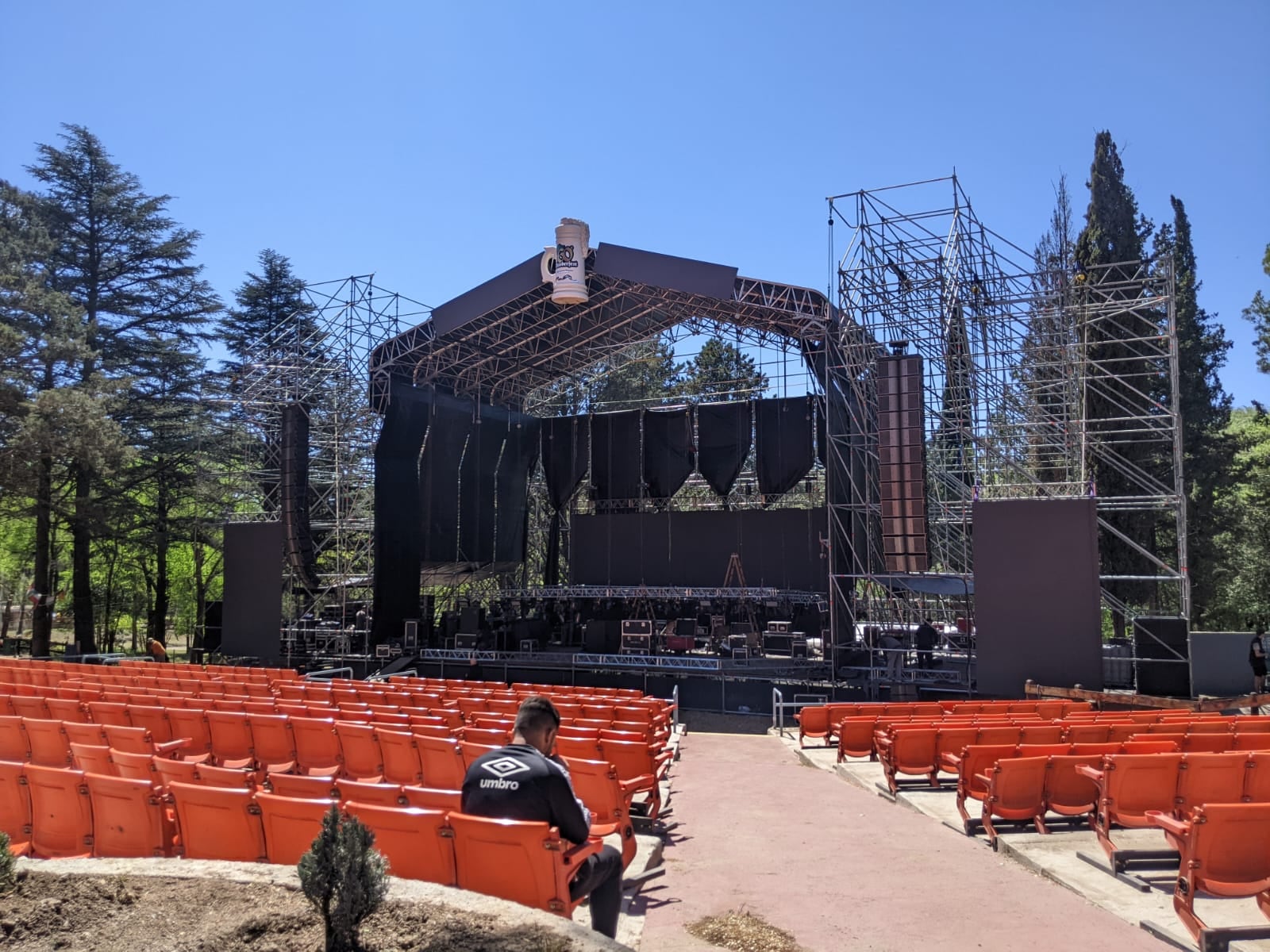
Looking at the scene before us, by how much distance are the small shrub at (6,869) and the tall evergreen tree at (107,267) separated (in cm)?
2384

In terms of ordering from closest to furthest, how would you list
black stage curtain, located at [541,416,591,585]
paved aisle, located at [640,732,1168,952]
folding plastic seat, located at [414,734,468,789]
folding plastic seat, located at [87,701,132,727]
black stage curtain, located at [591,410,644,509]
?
paved aisle, located at [640,732,1168,952] → folding plastic seat, located at [414,734,468,789] → folding plastic seat, located at [87,701,132,727] → black stage curtain, located at [591,410,644,509] → black stage curtain, located at [541,416,591,585]

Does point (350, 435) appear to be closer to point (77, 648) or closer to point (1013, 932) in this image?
point (77, 648)

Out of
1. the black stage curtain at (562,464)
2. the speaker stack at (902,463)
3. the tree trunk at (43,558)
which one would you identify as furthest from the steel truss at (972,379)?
the tree trunk at (43,558)

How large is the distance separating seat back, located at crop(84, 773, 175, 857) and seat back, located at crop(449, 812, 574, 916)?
65.1 inches

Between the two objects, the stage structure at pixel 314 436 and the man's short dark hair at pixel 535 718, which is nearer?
the man's short dark hair at pixel 535 718

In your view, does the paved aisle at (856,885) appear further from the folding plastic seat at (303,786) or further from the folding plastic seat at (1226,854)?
the folding plastic seat at (303,786)

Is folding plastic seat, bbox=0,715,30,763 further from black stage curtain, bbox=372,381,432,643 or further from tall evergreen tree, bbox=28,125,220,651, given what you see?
tall evergreen tree, bbox=28,125,220,651

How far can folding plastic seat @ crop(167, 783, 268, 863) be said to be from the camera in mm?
3877

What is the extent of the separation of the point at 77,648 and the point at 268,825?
24756mm

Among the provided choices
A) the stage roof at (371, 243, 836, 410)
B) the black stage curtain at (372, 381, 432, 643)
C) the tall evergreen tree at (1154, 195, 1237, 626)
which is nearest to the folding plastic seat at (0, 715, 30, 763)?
the black stage curtain at (372, 381, 432, 643)

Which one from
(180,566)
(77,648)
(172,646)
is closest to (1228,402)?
(77,648)

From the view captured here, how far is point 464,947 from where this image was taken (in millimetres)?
2766

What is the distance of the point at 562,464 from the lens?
2414 cm

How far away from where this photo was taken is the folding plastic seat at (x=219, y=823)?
3.88 meters
